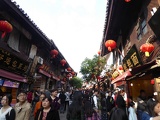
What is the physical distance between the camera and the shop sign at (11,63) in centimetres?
791

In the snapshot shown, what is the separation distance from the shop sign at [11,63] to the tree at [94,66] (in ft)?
42.6

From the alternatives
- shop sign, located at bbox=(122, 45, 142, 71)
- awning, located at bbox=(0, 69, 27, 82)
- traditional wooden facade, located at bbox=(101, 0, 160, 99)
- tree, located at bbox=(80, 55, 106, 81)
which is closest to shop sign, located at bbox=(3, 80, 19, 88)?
awning, located at bbox=(0, 69, 27, 82)

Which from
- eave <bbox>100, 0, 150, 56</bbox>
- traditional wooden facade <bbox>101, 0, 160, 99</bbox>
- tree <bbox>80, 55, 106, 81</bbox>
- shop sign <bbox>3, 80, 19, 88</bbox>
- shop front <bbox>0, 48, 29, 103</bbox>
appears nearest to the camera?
traditional wooden facade <bbox>101, 0, 160, 99</bbox>

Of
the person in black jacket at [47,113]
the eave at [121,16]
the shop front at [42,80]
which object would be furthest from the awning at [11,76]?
the eave at [121,16]

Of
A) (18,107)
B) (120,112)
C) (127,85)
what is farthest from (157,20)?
(127,85)

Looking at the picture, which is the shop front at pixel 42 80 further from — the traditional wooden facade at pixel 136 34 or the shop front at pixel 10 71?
the traditional wooden facade at pixel 136 34

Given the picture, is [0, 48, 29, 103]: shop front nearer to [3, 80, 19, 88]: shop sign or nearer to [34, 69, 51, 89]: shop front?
[3, 80, 19, 88]: shop sign

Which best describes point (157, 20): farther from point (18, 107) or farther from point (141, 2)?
point (18, 107)

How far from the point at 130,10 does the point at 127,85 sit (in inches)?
203

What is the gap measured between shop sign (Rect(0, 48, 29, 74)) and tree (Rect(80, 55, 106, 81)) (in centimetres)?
1298

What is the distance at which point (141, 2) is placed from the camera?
27.8 feet

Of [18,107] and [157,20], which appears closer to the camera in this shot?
[18,107]

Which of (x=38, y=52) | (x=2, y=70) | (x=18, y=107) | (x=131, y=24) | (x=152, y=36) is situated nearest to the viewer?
(x=18, y=107)

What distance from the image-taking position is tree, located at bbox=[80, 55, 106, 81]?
21.6m
